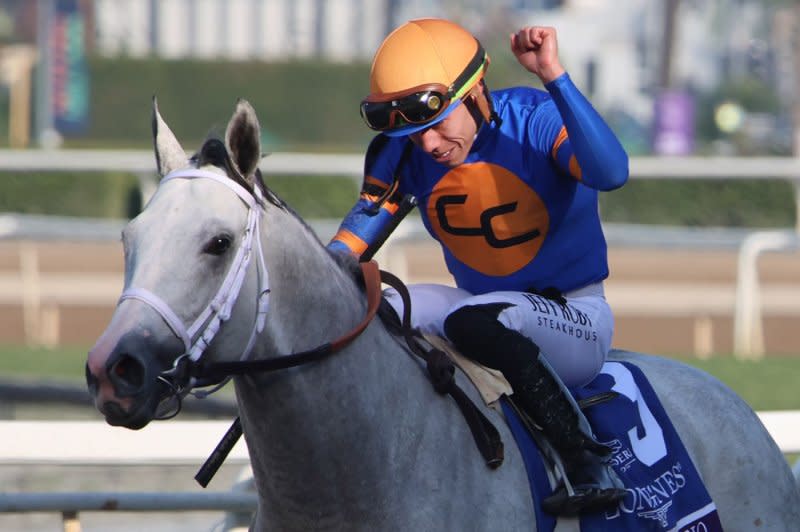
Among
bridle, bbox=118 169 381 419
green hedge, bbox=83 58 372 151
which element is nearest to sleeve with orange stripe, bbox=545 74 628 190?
bridle, bbox=118 169 381 419

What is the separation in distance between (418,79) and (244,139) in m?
0.60

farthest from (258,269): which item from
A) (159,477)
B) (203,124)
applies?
(203,124)

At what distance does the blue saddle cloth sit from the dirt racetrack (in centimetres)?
530

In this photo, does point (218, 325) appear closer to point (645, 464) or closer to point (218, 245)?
point (218, 245)

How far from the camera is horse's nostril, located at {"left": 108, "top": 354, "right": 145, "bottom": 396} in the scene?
2.54 m

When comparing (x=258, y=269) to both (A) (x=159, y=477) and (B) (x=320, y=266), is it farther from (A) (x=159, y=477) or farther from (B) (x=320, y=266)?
(A) (x=159, y=477)

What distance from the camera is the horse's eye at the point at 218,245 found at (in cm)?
268

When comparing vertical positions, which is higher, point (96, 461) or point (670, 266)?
point (96, 461)

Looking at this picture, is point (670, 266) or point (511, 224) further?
point (670, 266)

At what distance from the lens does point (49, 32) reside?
91.6ft

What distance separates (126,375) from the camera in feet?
8.42

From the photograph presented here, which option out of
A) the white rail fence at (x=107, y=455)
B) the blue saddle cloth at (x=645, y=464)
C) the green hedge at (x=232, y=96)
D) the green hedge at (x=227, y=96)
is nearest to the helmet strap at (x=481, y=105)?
the blue saddle cloth at (x=645, y=464)

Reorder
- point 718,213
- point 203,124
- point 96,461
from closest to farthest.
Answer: point 96,461
point 718,213
point 203,124

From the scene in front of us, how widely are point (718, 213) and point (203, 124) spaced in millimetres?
20353
